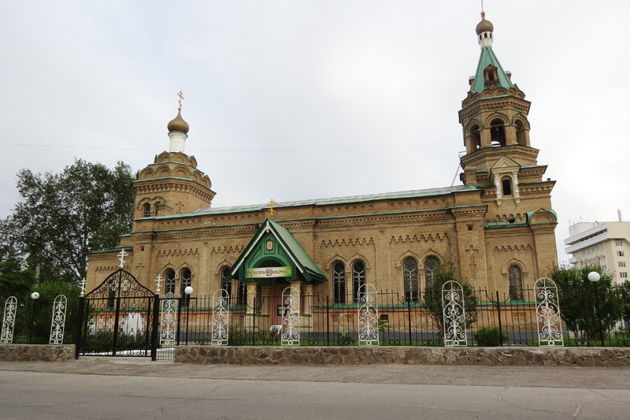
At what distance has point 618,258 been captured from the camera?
267ft

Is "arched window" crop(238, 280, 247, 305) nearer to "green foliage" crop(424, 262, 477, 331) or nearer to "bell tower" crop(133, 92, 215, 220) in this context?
"bell tower" crop(133, 92, 215, 220)

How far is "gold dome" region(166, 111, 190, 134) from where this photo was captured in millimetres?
30422

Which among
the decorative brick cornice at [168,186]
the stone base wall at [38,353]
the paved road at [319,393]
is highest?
the decorative brick cornice at [168,186]

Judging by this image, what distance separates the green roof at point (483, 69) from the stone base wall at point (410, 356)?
61.4 feet

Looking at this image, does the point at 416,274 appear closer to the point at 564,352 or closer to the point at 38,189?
the point at 564,352

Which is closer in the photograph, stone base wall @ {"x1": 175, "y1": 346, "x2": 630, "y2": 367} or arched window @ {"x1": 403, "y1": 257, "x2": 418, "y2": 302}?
stone base wall @ {"x1": 175, "y1": 346, "x2": 630, "y2": 367}

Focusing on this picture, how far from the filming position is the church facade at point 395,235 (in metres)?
20.3

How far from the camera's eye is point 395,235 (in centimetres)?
2164

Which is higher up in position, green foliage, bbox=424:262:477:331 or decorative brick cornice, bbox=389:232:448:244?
decorative brick cornice, bbox=389:232:448:244

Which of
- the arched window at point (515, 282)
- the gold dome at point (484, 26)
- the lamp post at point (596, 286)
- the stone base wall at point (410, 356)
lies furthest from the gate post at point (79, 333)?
the gold dome at point (484, 26)

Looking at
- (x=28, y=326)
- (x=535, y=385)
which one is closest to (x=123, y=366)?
(x=28, y=326)

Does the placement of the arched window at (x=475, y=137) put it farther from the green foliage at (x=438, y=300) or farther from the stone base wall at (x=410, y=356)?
the stone base wall at (x=410, y=356)

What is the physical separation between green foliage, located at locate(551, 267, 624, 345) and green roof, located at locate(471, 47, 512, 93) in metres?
16.2

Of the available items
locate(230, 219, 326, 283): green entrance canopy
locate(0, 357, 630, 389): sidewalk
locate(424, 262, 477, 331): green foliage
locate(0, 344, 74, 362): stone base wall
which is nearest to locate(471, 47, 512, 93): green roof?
locate(230, 219, 326, 283): green entrance canopy
